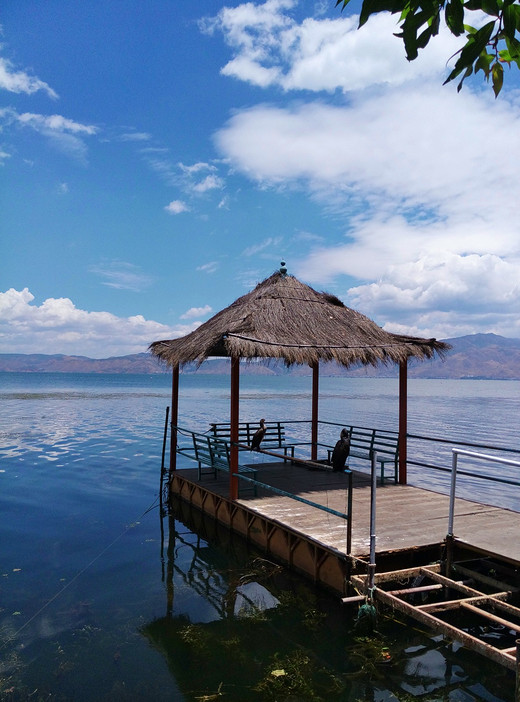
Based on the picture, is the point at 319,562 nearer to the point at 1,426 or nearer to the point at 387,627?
the point at 387,627

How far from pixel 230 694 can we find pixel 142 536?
629 cm

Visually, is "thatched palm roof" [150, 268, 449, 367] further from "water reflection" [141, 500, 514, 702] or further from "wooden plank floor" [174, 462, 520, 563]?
"water reflection" [141, 500, 514, 702]

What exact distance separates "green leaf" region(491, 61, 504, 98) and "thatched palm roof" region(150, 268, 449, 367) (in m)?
7.25

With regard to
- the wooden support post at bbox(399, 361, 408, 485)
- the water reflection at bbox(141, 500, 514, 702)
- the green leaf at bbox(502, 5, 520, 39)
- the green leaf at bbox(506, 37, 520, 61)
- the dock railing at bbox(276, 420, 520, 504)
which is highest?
the green leaf at bbox(502, 5, 520, 39)

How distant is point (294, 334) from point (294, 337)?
0.15 metres

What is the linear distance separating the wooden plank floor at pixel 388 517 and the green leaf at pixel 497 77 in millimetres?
5718

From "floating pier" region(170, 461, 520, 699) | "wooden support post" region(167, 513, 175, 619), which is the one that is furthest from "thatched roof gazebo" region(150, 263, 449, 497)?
"wooden support post" region(167, 513, 175, 619)

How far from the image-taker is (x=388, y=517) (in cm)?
827

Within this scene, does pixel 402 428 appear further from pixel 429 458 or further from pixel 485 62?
pixel 429 458

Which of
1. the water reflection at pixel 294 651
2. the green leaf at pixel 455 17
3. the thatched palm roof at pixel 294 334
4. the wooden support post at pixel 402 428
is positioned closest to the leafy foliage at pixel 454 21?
the green leaf at pixel 455 17

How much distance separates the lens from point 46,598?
8.02 m

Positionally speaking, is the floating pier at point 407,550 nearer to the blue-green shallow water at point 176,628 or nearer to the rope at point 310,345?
the blue-green shallow water at point 176,628

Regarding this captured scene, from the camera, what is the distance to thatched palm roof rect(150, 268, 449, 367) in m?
9.80

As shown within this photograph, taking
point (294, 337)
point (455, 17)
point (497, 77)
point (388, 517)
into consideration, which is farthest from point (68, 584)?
point (455, 17)
